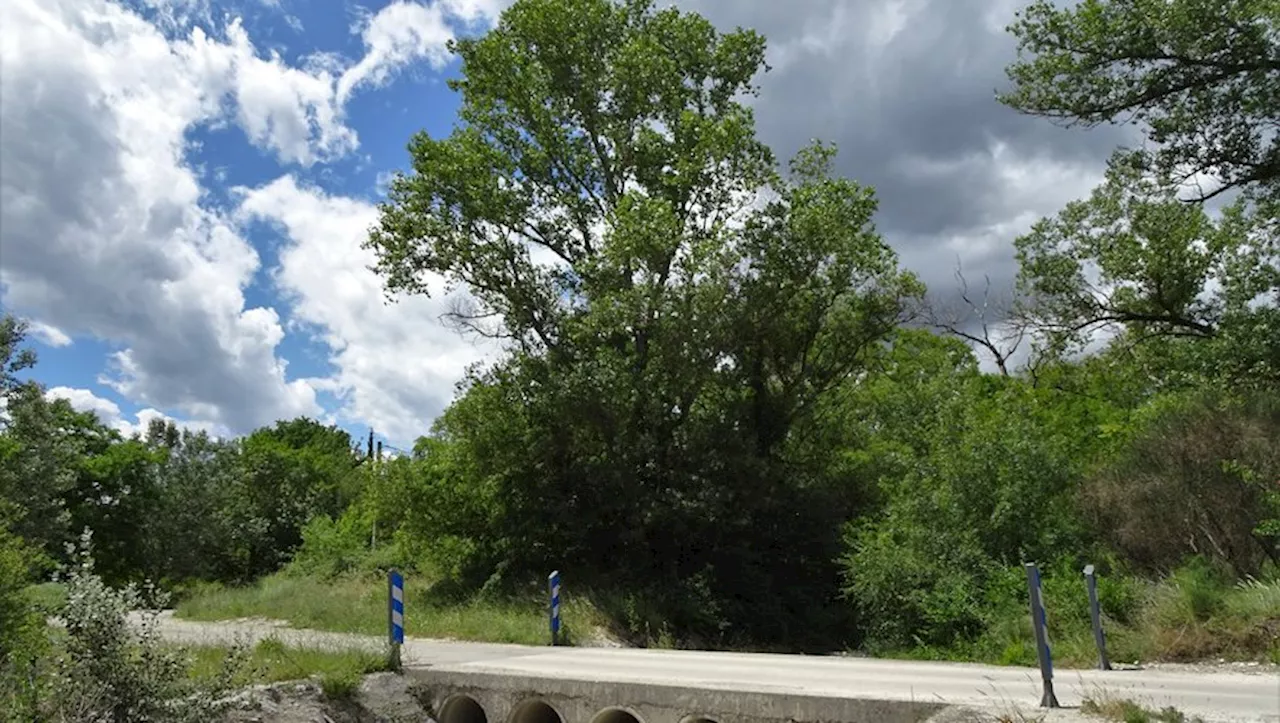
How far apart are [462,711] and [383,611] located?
32.4ft

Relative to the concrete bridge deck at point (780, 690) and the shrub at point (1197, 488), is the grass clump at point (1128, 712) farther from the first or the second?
the shrub at point (1197, 488)

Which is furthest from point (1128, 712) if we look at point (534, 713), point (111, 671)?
point (111, 671)

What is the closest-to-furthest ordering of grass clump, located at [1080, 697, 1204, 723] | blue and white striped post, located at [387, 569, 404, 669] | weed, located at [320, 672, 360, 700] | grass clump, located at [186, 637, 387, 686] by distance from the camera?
grass clump, located at [1080, 697, 1204, 723] → grass clump, located at [186, 637, 387, 686] → weed, located at [320, 672, 360, 700] → blue and white striped post, located at [387, 569, 404, 669]

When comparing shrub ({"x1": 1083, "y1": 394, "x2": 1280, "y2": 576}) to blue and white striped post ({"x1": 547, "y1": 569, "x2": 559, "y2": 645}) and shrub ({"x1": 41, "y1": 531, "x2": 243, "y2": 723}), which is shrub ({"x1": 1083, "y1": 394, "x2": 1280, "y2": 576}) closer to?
blue and white striped post ({"x1": 547, "y1": 569, "x2": 559, "y2": 645})

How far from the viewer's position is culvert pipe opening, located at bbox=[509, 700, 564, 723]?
1066 cm

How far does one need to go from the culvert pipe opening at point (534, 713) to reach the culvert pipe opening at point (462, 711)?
14cm

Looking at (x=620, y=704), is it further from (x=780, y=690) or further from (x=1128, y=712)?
(x=1128, y=712)

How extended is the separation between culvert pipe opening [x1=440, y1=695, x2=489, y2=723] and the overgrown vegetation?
5791 millimetres

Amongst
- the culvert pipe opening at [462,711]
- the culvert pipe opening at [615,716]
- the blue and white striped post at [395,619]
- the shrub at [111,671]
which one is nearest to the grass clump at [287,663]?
the blue and white striped post at [395,619]

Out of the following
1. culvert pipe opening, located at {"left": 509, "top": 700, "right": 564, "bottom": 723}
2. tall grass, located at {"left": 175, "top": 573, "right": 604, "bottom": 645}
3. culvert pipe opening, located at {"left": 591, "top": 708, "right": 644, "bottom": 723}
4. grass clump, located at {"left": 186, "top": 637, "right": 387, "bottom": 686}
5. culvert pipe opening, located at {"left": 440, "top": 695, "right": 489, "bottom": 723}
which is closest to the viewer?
culvert pipe opening, located at {"left": 591, "top": 708, "right": 644, "bottom": 723}

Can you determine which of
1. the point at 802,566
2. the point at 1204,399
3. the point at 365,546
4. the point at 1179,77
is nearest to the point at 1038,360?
the point at 1204,399

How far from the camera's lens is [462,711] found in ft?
37.7

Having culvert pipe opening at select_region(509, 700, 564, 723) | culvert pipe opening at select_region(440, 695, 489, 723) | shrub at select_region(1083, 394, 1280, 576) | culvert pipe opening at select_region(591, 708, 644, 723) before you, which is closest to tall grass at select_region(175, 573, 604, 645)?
culvert pipe opening at select_region(440, 695, 489, 723)

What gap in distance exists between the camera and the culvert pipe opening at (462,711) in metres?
11.2
